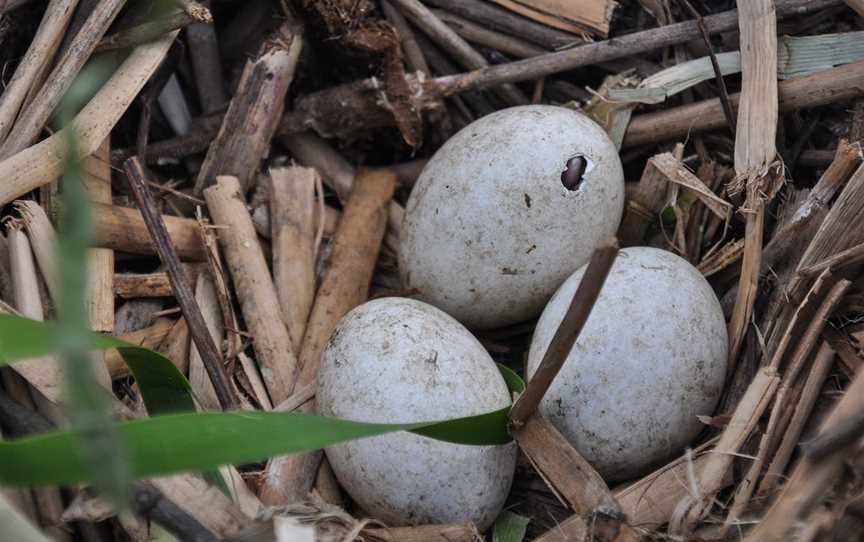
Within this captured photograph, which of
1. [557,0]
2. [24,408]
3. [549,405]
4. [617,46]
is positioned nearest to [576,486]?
[549,405]

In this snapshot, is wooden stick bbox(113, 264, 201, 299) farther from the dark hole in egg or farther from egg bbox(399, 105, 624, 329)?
the dark hole in egg

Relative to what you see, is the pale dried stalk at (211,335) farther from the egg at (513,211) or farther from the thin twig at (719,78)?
the thin twig at (719,78)

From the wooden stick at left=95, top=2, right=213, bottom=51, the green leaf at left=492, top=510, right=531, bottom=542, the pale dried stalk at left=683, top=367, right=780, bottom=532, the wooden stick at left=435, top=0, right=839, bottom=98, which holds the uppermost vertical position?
the wooden stick at left=95, top=2, right=213, bottom=51

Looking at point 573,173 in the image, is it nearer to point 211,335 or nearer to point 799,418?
point 799,418

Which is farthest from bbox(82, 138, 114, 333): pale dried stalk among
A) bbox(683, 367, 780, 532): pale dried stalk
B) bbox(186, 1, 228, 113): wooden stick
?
bbox(683, 367, 780, 532): pale dried stalk

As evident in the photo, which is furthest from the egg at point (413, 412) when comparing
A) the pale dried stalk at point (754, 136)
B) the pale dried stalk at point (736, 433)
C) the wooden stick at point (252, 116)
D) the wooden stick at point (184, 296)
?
the wooden stick at point (252, 116)

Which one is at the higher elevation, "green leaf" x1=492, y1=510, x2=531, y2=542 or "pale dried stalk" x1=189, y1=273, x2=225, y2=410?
"pale dried stalk" x1=189, y1=273, x2=225, y2=410

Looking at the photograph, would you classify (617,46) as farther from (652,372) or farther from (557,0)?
(652,372)

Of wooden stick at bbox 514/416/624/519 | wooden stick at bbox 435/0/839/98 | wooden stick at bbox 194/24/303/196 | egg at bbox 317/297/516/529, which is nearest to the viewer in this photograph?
wooden stick at bbox 514/416/624/519
